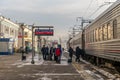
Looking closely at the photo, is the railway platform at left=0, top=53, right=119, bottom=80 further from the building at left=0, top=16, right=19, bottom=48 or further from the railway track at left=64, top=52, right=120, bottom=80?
the building at left=0, top=16, right=19, bottom=48

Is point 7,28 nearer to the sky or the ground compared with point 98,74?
nearer to the sky

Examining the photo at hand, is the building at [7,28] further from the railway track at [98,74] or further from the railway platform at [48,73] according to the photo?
the railway track at [98,74]

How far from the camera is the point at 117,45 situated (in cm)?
1739

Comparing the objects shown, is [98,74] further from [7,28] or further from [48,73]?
[7,28]

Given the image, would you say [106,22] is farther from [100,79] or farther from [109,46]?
[100,79]

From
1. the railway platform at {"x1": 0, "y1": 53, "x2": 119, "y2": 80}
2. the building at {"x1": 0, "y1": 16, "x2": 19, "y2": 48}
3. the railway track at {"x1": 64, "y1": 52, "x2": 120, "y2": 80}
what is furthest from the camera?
the building at {"x1": 0, "y1": 16, "x2": 19, "y2": 48}

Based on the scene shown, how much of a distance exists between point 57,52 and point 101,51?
12.7 m

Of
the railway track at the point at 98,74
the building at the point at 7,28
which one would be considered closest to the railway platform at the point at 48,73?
the railway track at the point at 98,74

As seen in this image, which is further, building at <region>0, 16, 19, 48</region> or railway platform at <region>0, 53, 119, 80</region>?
building at <region>0, 16, 19, 48</region>

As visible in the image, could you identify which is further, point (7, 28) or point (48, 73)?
point (7, 28)

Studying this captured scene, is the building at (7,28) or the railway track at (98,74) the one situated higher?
the building at (7,28)

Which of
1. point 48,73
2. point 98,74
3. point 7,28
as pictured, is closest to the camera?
point 98,74

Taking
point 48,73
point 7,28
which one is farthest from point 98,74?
point 7,28

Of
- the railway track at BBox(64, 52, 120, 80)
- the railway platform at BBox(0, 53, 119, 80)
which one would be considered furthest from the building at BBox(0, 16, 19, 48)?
the railway track at BBox(64, 52, 120, 80)
